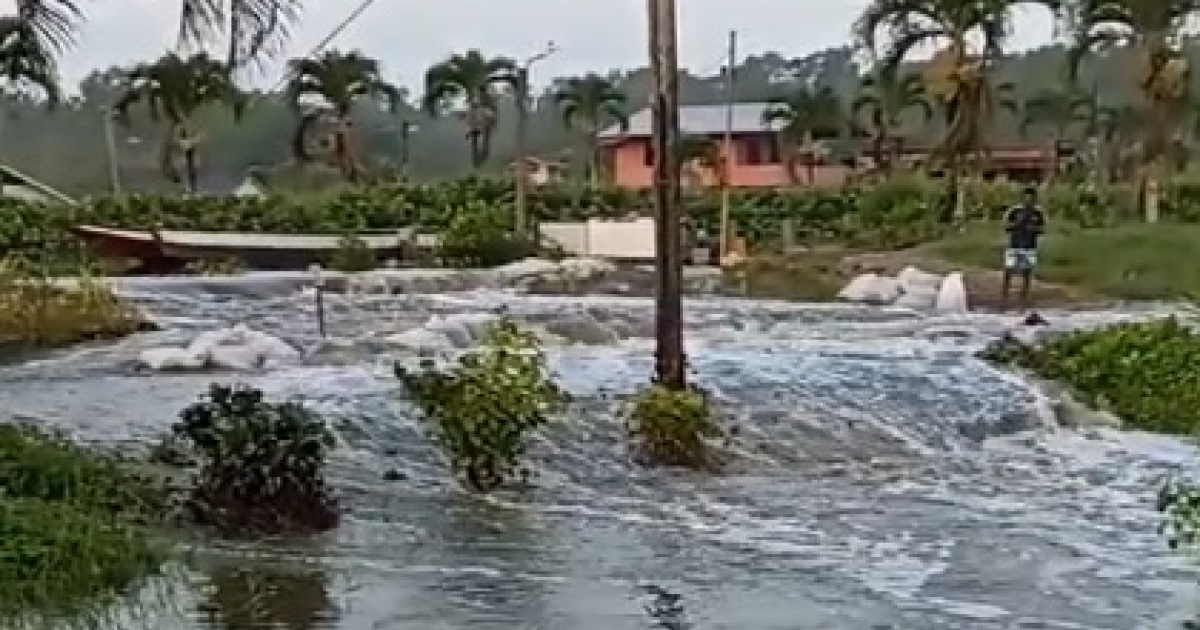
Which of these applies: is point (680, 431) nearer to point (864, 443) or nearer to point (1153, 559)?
point (864, 443)

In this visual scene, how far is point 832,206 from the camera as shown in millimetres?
42000

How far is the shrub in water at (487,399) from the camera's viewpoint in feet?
40.1

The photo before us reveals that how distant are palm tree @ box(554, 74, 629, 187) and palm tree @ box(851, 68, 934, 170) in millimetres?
7867

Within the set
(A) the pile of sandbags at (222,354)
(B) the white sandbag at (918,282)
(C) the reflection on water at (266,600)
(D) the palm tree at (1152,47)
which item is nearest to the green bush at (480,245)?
(B) the white sandbag at (918,282)

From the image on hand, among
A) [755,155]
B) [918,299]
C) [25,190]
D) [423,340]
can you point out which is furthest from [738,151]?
[423,340]

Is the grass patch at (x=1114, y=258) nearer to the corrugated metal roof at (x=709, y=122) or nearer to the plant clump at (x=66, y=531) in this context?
the plant clump at (x=66, y=531)

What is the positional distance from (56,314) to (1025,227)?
11416mm

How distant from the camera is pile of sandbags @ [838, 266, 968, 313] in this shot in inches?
1027

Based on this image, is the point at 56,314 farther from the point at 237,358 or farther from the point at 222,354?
the point at 237,358

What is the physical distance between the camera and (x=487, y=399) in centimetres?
1223

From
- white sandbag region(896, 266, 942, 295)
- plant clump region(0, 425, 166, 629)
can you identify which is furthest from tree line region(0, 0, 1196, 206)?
plant clump region(0, 425, 166, 629)

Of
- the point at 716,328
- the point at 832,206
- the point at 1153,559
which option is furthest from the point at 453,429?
the point at 832,206

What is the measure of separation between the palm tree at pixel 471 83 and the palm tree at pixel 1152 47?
63.7 feet

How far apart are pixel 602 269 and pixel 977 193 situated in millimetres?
9926
